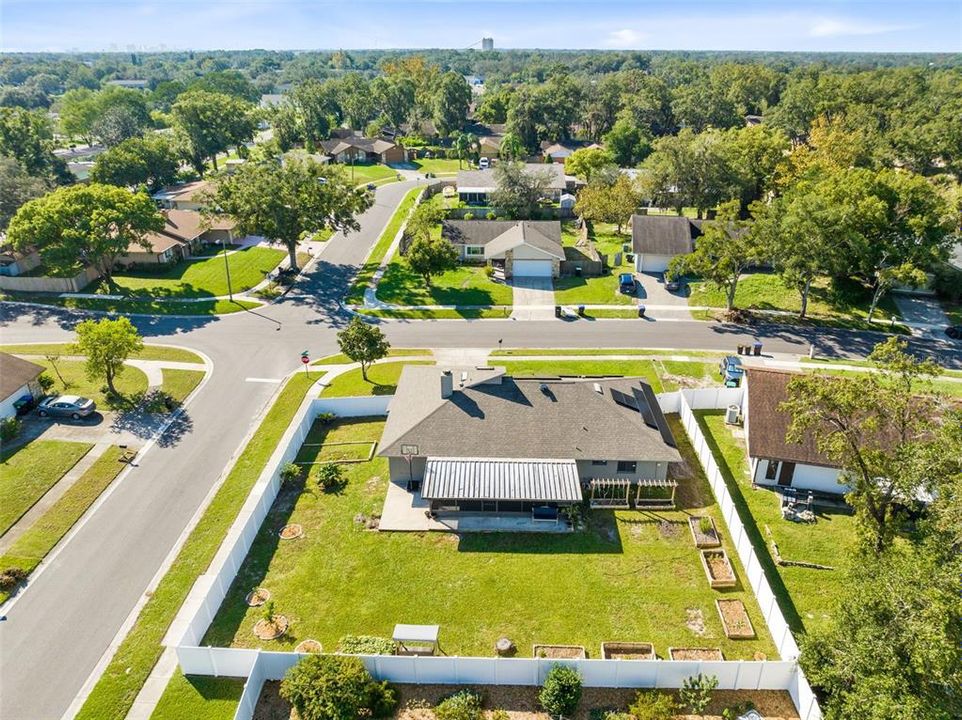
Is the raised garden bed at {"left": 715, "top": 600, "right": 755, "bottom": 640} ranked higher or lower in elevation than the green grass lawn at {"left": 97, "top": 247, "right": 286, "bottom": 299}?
lower

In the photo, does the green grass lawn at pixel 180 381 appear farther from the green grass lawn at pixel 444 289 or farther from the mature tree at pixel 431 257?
the mature tree at pixel 431 257

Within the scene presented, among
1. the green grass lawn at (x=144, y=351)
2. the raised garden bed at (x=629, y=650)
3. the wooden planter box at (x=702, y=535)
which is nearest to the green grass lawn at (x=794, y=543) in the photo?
the wooden planter box at (x=702, y=535)

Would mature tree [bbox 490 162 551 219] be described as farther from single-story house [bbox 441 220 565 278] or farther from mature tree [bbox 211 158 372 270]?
mature tree [bbox 211 158 372 270]

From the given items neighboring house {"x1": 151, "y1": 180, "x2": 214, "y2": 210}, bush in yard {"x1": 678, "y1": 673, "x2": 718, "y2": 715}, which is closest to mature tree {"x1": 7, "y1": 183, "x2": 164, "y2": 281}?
neighboring house {"x1": 151, "y1": 180, "x2": 214, "y2": 210}

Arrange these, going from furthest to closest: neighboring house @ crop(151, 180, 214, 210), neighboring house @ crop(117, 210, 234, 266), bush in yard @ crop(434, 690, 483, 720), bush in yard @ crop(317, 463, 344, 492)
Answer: neighboring house @ crop(151, 180, 214, 210) < neighboring house @ crop(117, 210, 234, 266) < bush in yard @ crop(317, 463, 344, 492) < bush in yard @ crop(434, 690, 483, 720)

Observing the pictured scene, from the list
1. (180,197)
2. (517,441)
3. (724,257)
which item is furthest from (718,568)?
(180,197)

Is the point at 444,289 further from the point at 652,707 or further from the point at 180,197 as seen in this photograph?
the point at 180,197

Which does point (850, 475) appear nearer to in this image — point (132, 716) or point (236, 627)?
point (236, 627)
